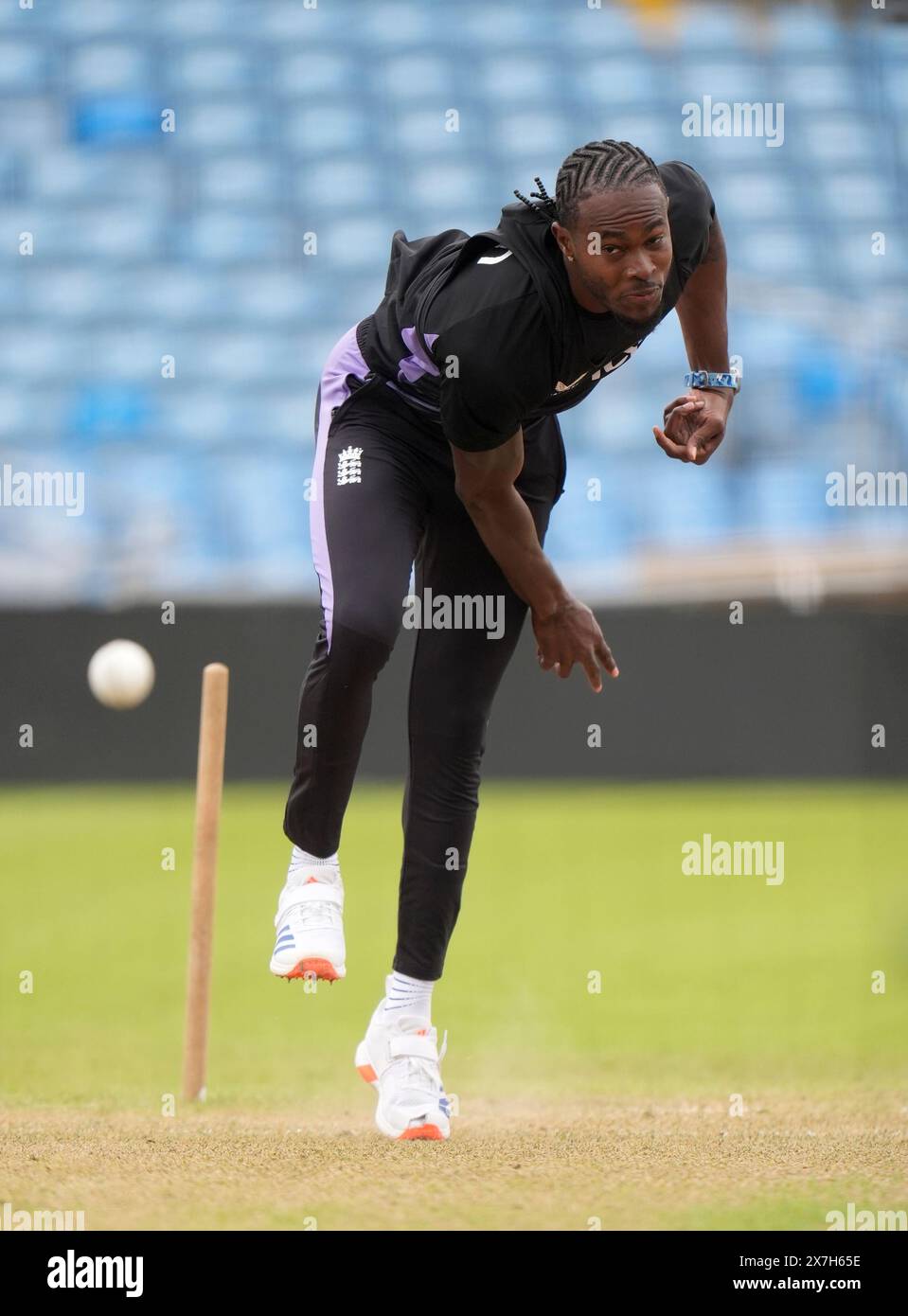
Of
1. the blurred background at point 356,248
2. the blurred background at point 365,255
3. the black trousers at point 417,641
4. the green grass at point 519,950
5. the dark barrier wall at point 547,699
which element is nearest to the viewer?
the black trousers at point 417,641

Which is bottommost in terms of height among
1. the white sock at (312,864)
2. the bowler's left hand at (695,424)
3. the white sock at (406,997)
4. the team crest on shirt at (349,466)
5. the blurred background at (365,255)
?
the white sock at (406,997)

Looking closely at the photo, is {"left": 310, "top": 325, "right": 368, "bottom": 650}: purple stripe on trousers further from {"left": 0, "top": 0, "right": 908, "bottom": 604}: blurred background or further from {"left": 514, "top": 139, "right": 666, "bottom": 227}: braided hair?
{"left": 0, "top": 0, "right": 908, "bottom": 604}: blurred background

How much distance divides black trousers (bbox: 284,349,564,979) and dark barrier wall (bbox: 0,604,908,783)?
6.18 meters

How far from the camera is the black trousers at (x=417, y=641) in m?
3.06

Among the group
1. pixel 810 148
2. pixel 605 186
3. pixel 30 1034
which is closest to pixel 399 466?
pixel 605 186

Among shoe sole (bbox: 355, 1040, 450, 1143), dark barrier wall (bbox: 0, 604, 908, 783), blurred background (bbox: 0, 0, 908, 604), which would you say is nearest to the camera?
shoe sole (bbox: 355, 1040, 450, 1143)

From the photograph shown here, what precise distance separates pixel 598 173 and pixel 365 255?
11200 mm

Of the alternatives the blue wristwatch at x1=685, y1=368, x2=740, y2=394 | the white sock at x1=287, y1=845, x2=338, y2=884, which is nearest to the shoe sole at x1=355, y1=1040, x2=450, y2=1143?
the white sock at x1=287, y1=845, x2=338, y2=884

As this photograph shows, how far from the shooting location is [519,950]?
24.8 ft

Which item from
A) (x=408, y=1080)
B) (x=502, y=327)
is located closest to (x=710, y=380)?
(x=502, y=327)

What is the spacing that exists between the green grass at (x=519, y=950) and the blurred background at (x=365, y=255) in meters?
1.56

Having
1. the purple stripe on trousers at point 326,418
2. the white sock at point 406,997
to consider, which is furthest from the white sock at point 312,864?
the purple stripe on trousers at point 326,418

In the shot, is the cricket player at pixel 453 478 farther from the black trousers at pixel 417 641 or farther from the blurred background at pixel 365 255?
the blurred background at pixel 365 255

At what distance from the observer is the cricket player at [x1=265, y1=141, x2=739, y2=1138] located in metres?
2.77
